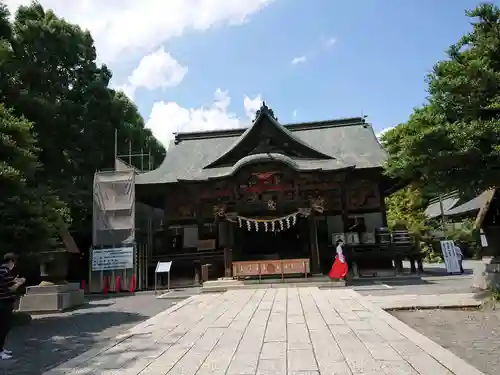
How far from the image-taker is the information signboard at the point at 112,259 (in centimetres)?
1719

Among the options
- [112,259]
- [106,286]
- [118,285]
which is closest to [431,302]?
[118,285]

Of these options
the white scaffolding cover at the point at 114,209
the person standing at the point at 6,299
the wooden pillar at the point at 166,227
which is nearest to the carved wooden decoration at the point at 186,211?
the wooden pillar at the point at 166,227

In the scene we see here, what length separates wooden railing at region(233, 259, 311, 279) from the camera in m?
16.0

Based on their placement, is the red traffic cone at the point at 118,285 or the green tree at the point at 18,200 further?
the red traffic cone at the point at 118,285

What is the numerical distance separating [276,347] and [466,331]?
325cm

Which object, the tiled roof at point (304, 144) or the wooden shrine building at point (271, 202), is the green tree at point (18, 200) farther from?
the tiled roof at point (304, 144)

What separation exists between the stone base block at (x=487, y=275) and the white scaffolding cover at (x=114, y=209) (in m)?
13.6

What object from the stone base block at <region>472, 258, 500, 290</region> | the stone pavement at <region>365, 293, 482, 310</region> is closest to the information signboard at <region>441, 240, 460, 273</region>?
the stone base block at <region>472, 258, 500, 290</region>

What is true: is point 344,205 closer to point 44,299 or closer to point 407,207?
point 44,299

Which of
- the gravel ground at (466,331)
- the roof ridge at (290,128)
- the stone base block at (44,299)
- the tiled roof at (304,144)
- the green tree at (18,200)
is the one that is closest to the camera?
the gravel ground at (466,331)

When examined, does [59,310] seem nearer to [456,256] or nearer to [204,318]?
[204,318]

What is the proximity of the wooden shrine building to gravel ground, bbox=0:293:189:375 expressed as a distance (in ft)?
20.4

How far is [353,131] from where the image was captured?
23.0 m

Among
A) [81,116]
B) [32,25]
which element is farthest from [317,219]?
[32,25]
